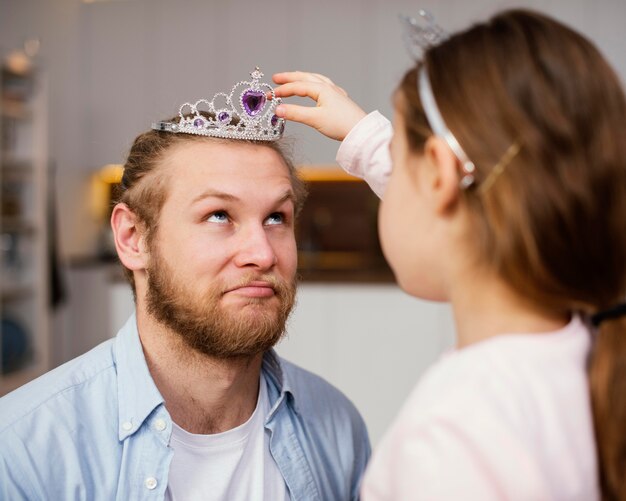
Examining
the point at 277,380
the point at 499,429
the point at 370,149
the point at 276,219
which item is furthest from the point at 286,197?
the point at 499,429

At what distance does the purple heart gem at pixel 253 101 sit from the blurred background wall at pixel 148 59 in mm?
3788

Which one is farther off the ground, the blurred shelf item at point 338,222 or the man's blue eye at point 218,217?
the man's blue eye at point 218,217

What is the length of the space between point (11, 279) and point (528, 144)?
4.87 m

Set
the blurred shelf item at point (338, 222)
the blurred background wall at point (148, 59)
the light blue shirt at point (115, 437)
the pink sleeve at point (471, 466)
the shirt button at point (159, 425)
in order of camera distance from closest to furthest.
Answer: the pink sleeve at point (471, 466)
the light blue shirt at point (115, 437)
the shirt button at point (159, 425)
the blurred background wall at point (148, 59)
the blurred shelf item at point (338, 222)

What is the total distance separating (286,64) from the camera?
569cm

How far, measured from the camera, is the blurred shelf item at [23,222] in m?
4.91

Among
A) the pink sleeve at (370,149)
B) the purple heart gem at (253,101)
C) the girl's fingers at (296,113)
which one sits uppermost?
the purple heart gem at (253,101)

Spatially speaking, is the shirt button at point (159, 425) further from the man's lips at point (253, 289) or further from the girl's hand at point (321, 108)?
the girl's hand at point (321, 108)

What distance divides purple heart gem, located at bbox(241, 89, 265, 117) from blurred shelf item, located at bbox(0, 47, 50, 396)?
12.9 feet

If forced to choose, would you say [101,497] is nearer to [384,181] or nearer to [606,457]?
[384,181]

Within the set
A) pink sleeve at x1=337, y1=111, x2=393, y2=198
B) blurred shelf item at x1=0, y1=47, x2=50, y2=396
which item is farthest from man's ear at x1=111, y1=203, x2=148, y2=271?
blurred shelf item at x1=0, y1=47, x2=50, y2=396

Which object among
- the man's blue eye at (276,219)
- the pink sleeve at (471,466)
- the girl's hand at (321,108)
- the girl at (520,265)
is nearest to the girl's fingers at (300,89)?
the girl's hand at (321,108)

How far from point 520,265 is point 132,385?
31.3 inches

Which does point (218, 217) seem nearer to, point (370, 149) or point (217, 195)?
point (217, 195)
